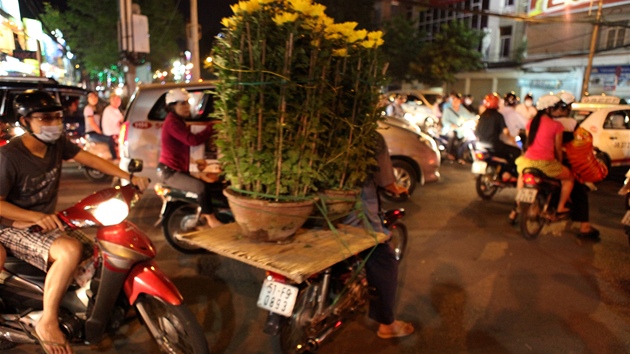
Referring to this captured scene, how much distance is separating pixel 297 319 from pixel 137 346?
4.13ft

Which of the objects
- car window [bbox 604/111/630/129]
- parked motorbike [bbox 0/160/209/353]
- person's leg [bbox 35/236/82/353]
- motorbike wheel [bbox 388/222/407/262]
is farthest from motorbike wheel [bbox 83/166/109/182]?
car window [bbox 604/111/630/129]

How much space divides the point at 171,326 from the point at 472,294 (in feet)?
8.63

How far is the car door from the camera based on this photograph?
30.3ft

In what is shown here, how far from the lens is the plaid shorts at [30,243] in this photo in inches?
108

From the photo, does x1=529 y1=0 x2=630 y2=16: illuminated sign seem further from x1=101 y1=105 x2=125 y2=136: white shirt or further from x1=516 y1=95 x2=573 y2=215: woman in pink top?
x1=101 y1=105 x2=125 y2=136: white shirt

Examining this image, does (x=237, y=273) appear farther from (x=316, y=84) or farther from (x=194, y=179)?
(x=316, y=84)

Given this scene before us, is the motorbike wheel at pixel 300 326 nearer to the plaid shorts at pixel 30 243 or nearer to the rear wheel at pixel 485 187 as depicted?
the plaid shorts at pixel 30 243

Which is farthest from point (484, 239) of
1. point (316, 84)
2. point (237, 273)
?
point (316, 84)

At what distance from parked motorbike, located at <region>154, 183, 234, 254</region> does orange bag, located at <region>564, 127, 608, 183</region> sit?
3931 millimetres

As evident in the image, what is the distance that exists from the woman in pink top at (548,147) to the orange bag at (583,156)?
0.43 feet

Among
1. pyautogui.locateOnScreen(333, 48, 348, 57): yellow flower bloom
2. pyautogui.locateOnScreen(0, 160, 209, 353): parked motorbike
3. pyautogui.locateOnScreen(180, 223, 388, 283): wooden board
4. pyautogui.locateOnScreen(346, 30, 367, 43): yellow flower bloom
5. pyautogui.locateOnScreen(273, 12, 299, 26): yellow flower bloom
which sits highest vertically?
pyautogui.locateOnScreen(273, 12, 299, 26): yellow flower bloom

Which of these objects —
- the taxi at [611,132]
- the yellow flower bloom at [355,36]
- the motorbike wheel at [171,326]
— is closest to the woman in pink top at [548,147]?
the yellow flower bloom at [355,36]

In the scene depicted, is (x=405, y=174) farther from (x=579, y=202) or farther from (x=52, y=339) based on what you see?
(x=52, y=339)

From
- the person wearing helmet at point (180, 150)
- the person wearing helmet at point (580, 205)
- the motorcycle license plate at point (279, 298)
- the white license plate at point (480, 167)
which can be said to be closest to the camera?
the motorcycle license plate at point (279, 298)
